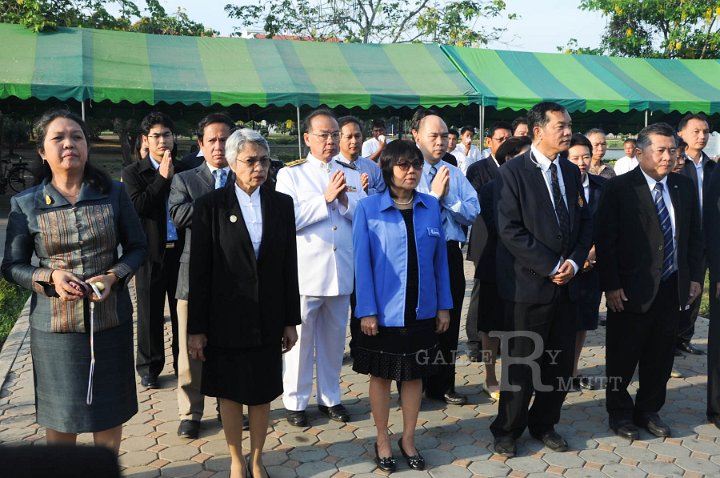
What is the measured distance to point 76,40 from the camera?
12367 mm

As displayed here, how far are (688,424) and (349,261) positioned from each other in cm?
260

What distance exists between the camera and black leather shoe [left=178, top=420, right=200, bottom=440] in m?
4.32

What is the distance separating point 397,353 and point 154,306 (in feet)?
7.21

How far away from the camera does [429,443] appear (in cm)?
434

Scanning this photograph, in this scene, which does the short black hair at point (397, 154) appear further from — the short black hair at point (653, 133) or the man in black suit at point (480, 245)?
the short black hair at point (653, 133)

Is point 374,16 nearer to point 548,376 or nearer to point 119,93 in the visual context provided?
point 119,93

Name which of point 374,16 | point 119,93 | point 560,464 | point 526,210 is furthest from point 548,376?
point 374,16

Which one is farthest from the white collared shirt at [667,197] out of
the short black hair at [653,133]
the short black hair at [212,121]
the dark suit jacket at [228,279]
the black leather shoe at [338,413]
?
the short black hair at [212,121]

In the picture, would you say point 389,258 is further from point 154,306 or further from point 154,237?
point 154,306

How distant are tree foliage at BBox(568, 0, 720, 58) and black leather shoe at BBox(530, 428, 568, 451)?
67.5 feet

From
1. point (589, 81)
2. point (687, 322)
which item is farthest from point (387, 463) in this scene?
point (589, 81)

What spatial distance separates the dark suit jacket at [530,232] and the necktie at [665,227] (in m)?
0.59

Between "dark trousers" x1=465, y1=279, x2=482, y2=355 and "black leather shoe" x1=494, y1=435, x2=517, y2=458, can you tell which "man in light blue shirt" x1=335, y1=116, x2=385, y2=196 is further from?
"black leather shoe" x1=494, y1=435, x2=517, y2=458

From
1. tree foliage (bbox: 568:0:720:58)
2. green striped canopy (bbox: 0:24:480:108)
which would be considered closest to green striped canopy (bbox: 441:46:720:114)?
green striped canopy (bbox: 0:24:480:108)
